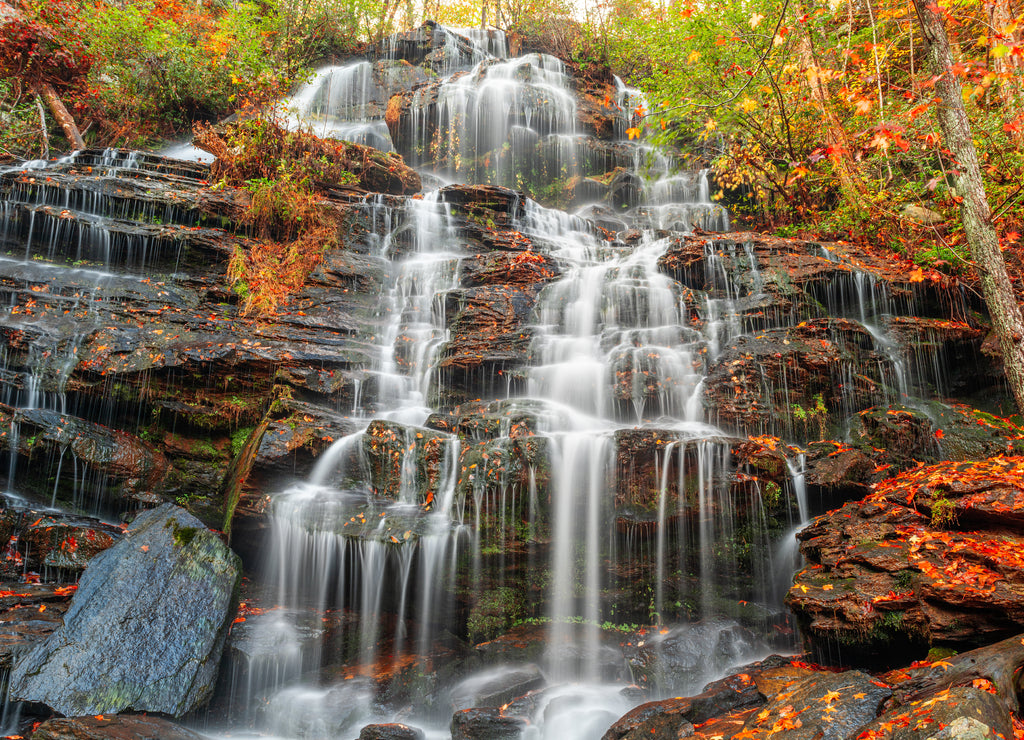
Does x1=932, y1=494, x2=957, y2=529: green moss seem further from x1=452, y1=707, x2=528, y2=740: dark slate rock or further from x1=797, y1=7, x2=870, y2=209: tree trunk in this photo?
x1=797, y1=7, x2=870, y2=209: tree trunk

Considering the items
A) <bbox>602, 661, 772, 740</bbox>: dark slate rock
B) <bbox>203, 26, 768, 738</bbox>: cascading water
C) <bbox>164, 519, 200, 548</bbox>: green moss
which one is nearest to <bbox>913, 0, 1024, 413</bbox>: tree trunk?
<bbox>203, 26, 768, 738</bbox>: cascading water

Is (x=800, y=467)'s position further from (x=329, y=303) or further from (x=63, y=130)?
(x=63, y=130)

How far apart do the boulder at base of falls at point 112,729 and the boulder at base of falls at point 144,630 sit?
0.22m

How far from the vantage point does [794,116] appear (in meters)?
12.5

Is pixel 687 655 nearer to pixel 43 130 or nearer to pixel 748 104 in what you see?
pixel 748 104

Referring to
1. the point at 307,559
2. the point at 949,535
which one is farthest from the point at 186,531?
the point at 949,535

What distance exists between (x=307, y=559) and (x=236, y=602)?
33.4 inches

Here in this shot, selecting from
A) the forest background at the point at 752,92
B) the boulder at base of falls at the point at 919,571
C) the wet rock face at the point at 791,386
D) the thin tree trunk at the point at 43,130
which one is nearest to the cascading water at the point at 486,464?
the wet rock face at the point at 791,386

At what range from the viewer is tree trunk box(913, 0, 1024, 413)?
5852 mm

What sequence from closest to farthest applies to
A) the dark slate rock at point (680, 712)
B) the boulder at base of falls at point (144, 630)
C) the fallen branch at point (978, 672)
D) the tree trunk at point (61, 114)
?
the fallen branch at point (978, 672)
the dark slate rock at point (680, 712)
the boulder at base of falls at point (144, 630)
the tree trunk at point (61, 114)

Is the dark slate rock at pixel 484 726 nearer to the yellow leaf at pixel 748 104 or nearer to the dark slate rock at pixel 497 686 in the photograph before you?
the dark slate rock at pixel 497 686

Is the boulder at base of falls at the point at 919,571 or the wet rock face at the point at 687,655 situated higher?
the boulder at base of falls at the point at 919,571

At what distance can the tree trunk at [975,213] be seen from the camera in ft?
19.2

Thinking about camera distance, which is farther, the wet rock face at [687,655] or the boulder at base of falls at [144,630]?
the wet rock face at [687,655]
